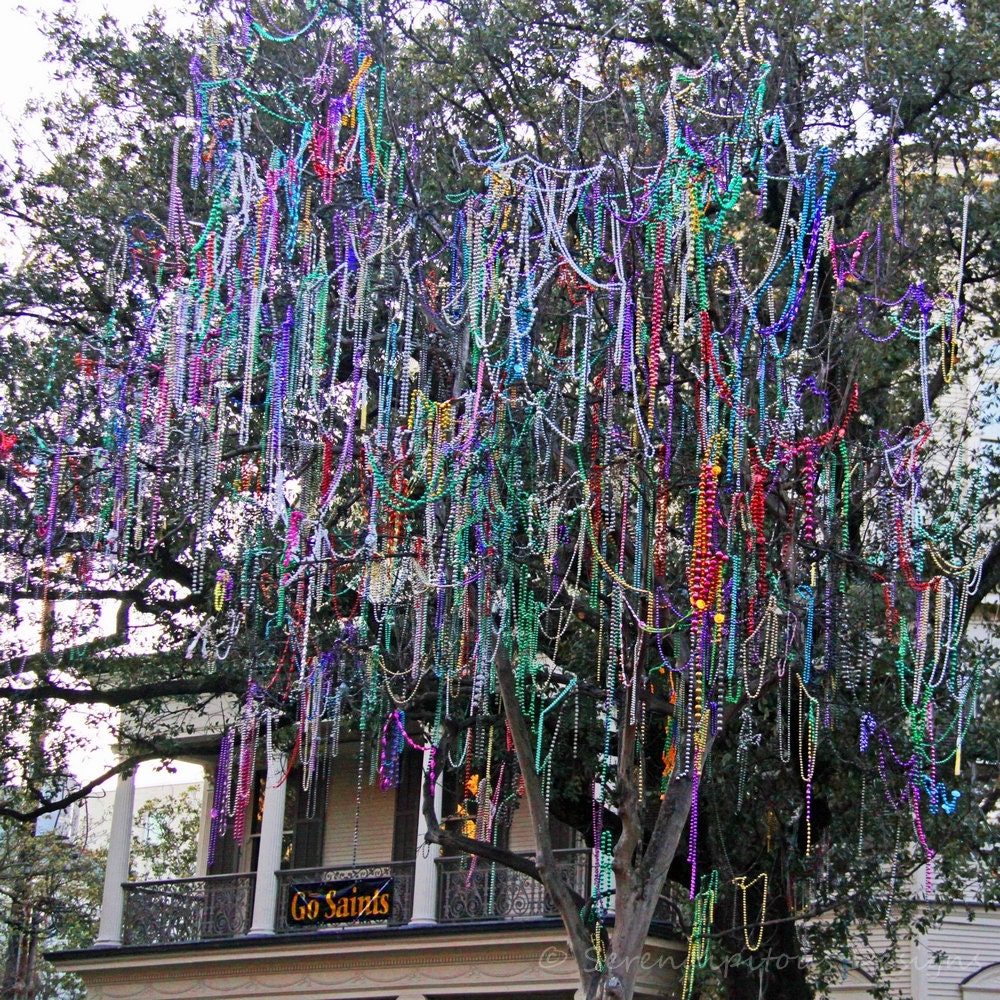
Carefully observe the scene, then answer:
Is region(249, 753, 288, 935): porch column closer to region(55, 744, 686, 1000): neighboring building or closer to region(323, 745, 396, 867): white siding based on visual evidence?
region(55, 744, 686, 1000): neighboring building

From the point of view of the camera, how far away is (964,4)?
13.7 meters

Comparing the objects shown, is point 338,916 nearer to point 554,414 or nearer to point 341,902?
point 341,902

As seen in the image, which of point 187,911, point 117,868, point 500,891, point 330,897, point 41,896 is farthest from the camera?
point 41,896

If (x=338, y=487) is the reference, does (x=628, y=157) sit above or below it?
above

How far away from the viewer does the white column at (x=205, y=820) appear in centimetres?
2244

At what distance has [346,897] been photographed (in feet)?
64.0

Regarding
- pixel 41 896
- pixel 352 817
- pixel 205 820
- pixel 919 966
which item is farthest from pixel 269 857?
pixel 41 896

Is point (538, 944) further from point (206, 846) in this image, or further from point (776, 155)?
point (776, 155)

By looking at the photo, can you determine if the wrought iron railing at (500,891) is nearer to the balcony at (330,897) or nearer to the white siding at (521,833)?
the balcony at (330,897)

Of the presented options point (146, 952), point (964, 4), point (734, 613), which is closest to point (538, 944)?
point (146, 952)

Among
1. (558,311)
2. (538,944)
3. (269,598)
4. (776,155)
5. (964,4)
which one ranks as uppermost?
(964,4)

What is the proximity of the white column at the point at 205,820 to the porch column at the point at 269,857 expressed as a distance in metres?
1.84

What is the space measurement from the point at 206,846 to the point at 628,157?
14481mm

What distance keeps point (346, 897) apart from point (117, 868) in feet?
12.3
